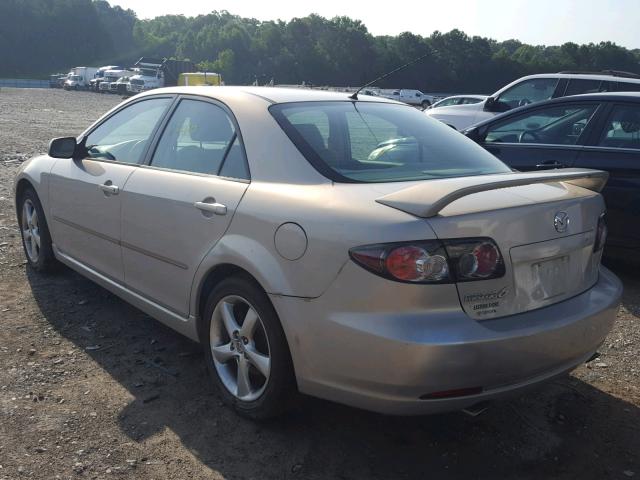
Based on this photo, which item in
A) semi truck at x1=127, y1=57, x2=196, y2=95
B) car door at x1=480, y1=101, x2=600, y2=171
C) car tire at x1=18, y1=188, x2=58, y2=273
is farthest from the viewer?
semi truck at x1=127, y1=57, x2=196, y2=95

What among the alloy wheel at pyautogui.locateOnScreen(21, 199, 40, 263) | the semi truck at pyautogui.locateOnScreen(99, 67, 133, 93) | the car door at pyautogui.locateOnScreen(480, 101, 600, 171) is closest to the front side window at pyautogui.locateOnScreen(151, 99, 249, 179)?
the alloy wheel at pyautogui.locateOnScreen(21, 199, 40, 263)

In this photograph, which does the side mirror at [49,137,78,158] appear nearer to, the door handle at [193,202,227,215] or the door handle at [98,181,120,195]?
the door handle at [98,181,120,195]

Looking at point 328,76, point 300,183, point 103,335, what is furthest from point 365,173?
point 328,76

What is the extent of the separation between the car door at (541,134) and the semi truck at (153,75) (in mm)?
42476

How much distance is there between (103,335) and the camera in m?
4.34

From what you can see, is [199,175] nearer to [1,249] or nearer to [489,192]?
[489,192]

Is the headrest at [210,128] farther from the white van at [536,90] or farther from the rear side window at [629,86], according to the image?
the rear side window at [629,86]

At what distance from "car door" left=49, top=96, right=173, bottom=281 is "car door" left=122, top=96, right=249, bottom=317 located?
6.9 inches

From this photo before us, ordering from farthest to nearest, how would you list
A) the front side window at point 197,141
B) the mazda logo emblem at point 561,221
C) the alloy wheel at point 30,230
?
the alloy wheel at point 30,230 < the front side window at point 197,141 < the mazda logo emblem at point 561,221

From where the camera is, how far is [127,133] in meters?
4.59

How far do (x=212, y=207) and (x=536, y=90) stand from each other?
861 cm

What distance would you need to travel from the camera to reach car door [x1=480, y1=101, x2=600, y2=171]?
231 inches

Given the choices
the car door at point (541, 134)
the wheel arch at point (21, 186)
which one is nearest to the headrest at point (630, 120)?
the car door at point (541, 134)

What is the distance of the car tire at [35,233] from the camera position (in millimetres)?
5254
